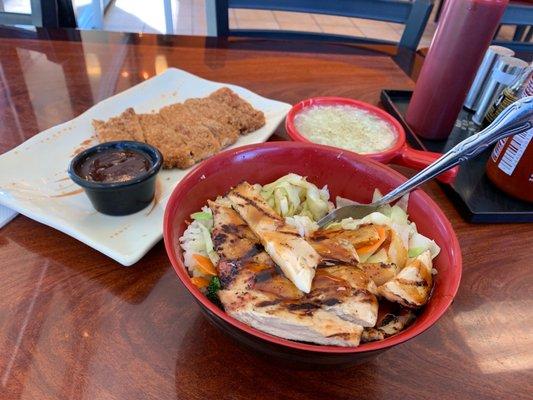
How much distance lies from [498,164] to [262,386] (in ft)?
3.20

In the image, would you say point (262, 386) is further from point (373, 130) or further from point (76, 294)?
point (373, 130)

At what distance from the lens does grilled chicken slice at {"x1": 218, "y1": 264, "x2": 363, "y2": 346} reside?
2.02 ft

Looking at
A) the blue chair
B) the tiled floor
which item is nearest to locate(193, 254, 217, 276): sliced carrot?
the blue chair

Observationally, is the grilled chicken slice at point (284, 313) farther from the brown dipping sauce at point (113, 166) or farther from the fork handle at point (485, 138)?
the brown dipping sauce at point (113, 166)

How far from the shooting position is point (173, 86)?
1729mm

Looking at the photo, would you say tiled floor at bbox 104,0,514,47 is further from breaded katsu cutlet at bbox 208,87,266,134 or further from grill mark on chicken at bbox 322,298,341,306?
grill mark on chicken at bbox 322,298,341,306

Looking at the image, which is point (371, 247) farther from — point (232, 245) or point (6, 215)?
point (6, 215)

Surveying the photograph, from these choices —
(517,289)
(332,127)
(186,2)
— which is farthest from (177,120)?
(186,2)

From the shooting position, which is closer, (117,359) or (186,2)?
(117,359)

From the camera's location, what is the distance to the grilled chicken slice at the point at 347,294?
0.64 m

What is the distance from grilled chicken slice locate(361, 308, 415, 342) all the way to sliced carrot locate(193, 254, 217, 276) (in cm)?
29

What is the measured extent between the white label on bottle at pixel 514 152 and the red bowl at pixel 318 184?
1.47ft

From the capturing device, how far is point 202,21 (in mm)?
5371

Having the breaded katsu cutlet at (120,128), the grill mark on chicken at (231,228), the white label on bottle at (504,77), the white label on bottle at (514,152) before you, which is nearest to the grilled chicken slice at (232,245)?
the grill mark on chicken at (231,228)
